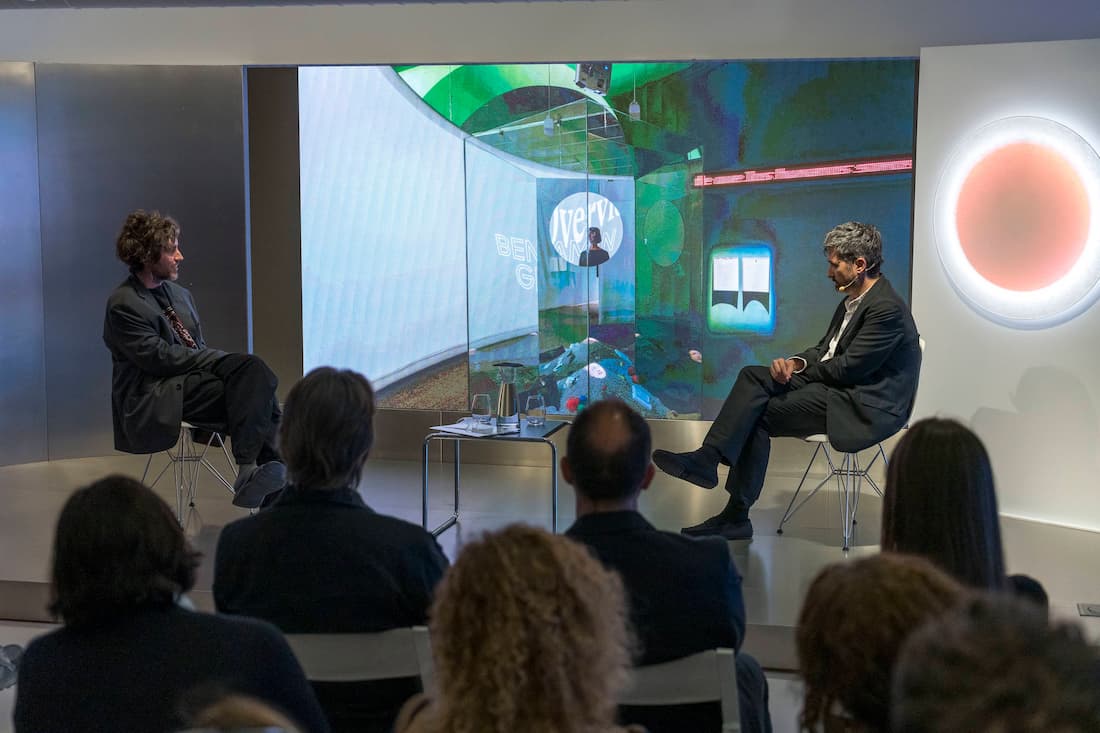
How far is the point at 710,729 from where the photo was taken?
6.55ft

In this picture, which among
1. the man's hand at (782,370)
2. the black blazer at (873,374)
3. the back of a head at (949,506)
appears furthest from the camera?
the man's hand at (782,370)

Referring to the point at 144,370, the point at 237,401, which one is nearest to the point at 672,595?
the point at 237,401

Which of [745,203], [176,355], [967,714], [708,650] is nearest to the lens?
[967,714]

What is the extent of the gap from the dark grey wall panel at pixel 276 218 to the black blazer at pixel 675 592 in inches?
204

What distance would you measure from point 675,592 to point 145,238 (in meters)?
3.45

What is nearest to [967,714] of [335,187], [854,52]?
[854,52]

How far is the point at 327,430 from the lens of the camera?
2.24 meters

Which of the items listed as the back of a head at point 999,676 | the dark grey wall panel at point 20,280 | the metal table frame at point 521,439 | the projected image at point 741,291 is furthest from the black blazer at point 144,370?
the back of a head at point 999,676

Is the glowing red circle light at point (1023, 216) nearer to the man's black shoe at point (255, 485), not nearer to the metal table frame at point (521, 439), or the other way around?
the metal table frame at point (521, 439)

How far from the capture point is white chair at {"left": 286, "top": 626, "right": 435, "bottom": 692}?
195 centimetres

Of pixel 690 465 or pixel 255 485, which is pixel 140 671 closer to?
pixel 255 485

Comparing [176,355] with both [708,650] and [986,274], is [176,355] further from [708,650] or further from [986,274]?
[986,274]

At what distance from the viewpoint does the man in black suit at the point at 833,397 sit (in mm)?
4387

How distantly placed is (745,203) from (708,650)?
4.99m
